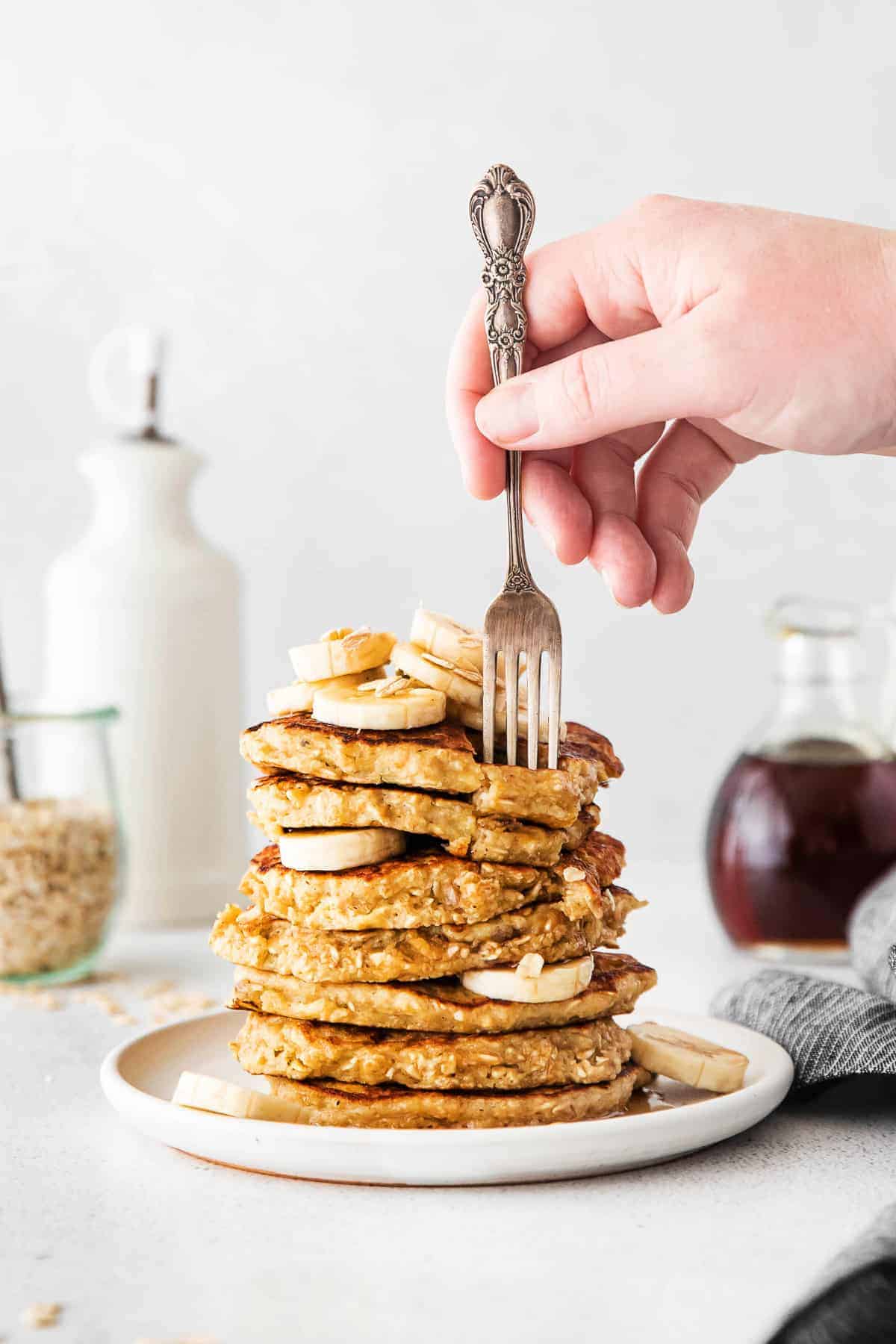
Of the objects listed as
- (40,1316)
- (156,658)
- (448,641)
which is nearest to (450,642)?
(448,641)

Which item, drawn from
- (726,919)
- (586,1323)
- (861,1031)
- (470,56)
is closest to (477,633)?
(861,1031)

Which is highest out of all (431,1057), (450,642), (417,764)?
(450,642)

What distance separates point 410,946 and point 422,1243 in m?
0.24

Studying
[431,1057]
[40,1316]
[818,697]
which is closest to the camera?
[40,1316]

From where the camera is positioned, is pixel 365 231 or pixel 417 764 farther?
pixel 365 231

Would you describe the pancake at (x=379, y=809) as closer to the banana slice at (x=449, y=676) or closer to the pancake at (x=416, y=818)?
the pancake at (x=416, y=818)

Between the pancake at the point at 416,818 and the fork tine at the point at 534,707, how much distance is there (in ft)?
0.21

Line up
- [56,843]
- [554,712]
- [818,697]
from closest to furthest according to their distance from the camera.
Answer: [554,712] < [56,843] < [818,697]

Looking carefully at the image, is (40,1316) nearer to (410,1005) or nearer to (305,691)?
(410,1005)

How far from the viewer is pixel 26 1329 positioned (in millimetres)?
1002

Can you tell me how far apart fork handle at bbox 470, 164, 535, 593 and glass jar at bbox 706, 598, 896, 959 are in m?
0.96

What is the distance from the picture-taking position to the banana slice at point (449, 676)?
1365 millimetres

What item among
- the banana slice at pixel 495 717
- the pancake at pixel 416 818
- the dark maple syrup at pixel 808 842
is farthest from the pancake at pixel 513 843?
the dark maple syrup at pixel 808 842

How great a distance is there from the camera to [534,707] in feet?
4.35
